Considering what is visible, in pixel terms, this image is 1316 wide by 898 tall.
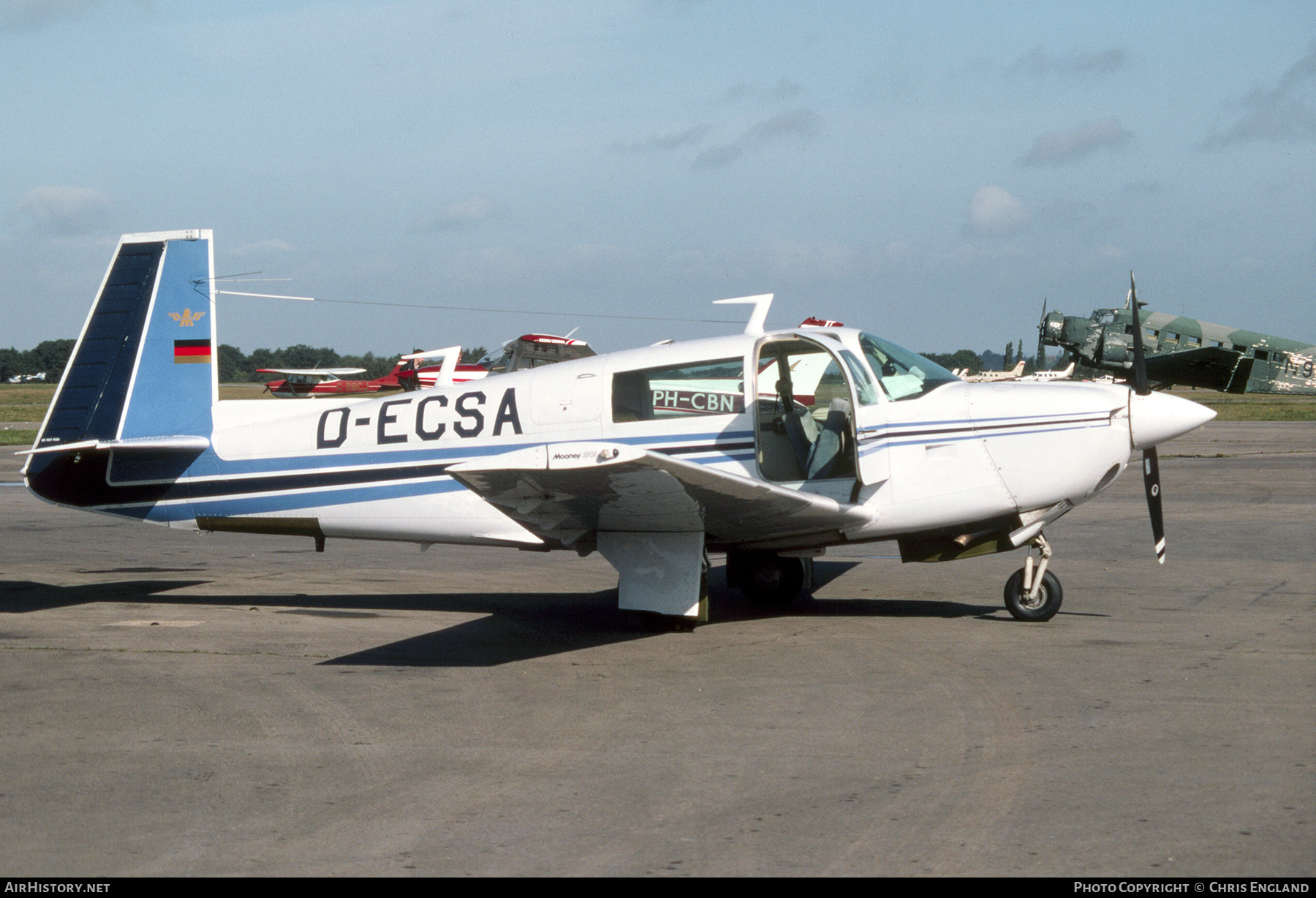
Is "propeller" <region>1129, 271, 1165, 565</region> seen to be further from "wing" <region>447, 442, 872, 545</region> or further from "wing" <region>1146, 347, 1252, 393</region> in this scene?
"wing" <region>1146, 347, 1252, 393</region>

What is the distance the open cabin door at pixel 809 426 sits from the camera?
8.39m

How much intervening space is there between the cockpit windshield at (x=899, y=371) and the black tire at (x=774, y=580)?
1.93 meters

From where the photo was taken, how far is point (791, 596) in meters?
9.67

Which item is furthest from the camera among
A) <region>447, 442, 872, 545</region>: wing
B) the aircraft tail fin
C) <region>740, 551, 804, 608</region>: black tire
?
<region>740, 551, 804, 608</region>: black tire

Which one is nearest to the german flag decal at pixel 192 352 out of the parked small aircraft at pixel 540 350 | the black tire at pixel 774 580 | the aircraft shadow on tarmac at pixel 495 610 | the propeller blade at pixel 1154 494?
the aircraft shadow on tarmac at pixel 495 610

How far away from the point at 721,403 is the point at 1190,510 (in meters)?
10.1

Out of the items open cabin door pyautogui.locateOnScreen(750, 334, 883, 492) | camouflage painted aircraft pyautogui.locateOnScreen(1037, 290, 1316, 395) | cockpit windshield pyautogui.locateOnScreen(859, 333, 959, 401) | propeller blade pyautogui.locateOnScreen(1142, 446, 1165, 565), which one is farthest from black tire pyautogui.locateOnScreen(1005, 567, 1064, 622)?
camouflage painted aircraft pyautogui.locateOnScreen(1037, 290, 1316, 395)

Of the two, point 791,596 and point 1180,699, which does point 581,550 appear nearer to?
point 791,596

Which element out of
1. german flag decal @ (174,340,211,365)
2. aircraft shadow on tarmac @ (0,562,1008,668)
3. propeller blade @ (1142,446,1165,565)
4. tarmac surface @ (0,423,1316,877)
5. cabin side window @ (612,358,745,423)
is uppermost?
german flag decal @ (174,340,211,365)

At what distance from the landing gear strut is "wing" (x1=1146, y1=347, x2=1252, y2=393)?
31.3 meters

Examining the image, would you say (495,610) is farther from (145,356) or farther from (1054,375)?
(1054,375)

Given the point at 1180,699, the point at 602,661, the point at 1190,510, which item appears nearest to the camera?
the point at 1180,699

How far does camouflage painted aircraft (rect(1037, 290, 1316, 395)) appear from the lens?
37812mm

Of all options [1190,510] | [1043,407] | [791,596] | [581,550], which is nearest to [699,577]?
[581,550]
